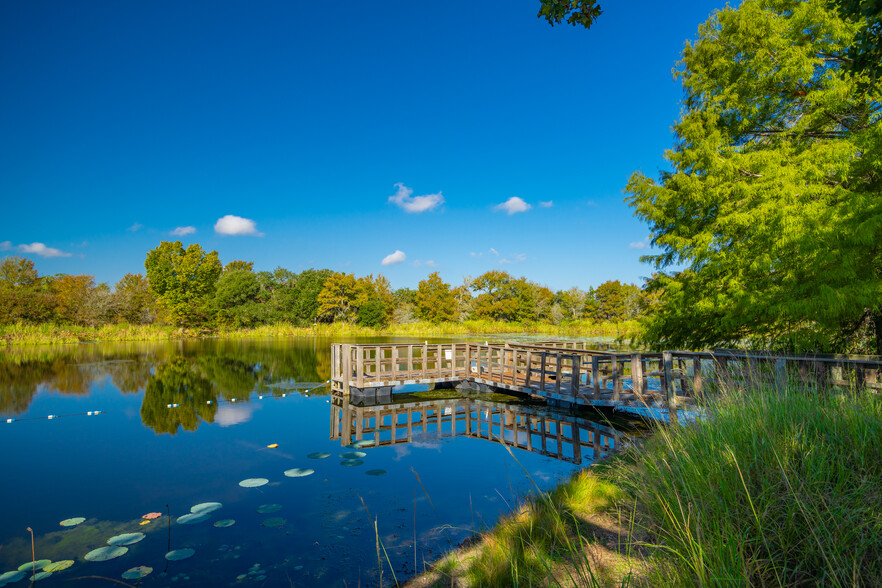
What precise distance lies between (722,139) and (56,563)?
612 inches

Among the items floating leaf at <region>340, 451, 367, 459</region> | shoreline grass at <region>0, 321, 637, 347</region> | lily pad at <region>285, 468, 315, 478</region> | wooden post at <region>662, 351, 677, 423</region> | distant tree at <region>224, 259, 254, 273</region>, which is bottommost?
floating leaf at <region>340, 451, 367, 459</region>

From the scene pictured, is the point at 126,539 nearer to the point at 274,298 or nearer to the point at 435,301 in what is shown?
the point at 435,301

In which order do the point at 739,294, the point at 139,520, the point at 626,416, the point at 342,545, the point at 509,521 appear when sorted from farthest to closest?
1. the point at 626,416
2. the point at 739,294
3. the point at 139,520
4. the point at 342,545
5. the point at 509,521

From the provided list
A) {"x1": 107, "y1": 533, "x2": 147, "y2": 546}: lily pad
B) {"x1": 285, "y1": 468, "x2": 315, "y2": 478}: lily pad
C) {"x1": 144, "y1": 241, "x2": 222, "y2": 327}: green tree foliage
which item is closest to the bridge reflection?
{"x1": 285, "y1": 468, "x2": 315, "y2": 478}: lily pad

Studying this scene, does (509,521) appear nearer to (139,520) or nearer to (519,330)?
(139,520)

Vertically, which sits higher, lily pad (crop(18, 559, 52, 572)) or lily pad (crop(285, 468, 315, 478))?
lily pad (crop(18, 559, 52, 572))

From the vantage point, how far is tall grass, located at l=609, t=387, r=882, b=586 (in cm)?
233

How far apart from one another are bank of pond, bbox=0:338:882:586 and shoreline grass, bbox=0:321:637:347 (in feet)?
102

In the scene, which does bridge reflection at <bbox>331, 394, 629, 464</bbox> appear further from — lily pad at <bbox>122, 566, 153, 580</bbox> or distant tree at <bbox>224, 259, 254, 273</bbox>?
distant tree at <bbox>224, 259, 254, 273</bbox>

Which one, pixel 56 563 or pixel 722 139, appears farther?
pixel 722 139

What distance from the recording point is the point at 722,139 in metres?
12.2

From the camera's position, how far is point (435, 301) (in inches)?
2291

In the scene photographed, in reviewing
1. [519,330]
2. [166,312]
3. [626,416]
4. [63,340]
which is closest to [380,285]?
[519,330]

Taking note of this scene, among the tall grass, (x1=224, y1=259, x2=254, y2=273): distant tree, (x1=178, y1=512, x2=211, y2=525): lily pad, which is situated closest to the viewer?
the tall grass
